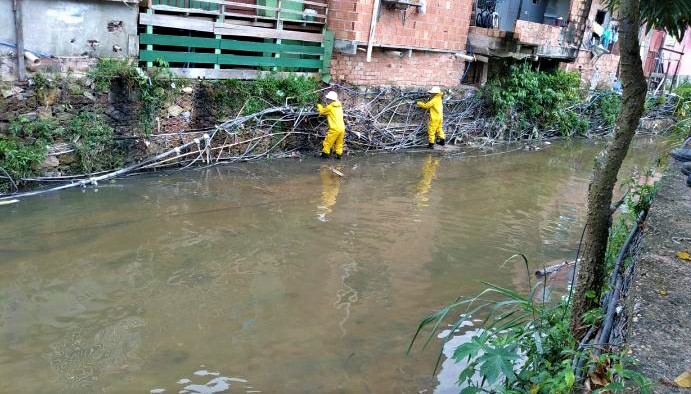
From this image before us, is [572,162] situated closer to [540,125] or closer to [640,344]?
[540,125]

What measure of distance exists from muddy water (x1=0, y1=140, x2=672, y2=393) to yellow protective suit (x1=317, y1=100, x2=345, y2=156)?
1.05m

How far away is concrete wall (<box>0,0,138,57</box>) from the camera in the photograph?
801cm

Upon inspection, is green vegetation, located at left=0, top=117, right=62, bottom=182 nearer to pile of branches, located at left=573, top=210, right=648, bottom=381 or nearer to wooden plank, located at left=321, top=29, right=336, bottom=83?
wooden plank, located at left=321, top=29, right=336, bottom=83

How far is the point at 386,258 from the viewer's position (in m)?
6.98

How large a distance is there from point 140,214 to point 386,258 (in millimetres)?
3288

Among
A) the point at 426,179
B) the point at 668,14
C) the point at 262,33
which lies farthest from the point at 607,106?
the point at 668,14

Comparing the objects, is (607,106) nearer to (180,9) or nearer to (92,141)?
(180,9)

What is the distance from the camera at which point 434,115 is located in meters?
13.3

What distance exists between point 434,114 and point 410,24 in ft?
6.72

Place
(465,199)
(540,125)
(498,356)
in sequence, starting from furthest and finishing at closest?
(540,125) < (465,199) < (498,356)

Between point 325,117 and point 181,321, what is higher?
point 325,117

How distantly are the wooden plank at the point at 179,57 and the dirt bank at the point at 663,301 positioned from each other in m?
7.93

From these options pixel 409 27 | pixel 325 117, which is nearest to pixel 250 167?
pixel 325 117

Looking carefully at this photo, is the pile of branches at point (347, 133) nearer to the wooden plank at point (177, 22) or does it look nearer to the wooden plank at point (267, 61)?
the wooden plank at point (267, 61)
